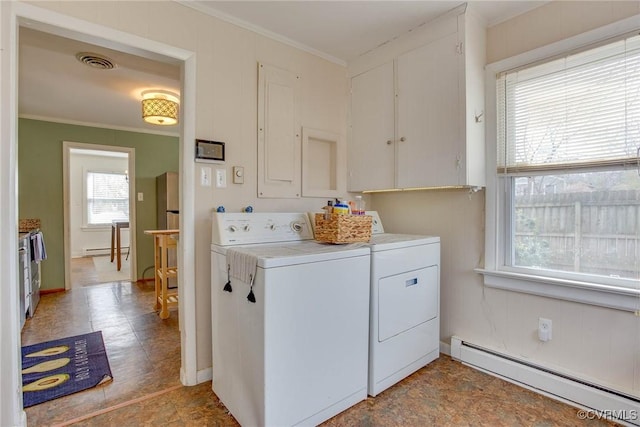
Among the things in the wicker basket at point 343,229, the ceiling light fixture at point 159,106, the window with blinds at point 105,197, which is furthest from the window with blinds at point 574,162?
the window with blinds at point 105,197

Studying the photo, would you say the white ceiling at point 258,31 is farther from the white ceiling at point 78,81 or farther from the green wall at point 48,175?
the green wall at point 48,175

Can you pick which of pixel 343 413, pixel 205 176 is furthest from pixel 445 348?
pixel 205 176

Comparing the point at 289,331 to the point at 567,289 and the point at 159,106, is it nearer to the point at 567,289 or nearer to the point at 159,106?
the point at 567,289

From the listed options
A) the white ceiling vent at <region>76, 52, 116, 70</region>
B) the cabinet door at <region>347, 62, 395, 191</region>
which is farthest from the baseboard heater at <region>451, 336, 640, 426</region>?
the white ceiling vent at <region>76, 52, 116, 70</region>

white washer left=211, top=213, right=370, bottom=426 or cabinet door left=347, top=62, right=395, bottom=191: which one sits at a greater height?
cabinet door left=347, top=62, right=395, bottom=191

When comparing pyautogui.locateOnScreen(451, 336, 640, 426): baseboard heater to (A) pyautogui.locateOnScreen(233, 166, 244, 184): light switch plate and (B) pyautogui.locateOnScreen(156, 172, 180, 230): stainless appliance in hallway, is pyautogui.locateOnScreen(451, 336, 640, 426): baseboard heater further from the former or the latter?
Answer: (B) pyautogui.locateOnScreen(156, 172, 180, 230): stainless appliance in hallway

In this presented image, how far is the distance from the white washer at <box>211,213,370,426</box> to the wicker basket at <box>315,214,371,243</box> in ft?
0.29

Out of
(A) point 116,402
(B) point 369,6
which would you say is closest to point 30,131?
(A) point 116,402

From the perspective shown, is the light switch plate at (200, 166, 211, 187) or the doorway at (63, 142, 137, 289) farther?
the doorway at (63, 142, 137, 289)

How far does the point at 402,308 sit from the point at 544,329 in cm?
84

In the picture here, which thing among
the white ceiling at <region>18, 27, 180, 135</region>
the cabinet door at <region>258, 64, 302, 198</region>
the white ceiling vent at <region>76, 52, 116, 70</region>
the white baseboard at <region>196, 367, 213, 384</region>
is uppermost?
the white ceiling at <region>18, 27, 180, 135</region>

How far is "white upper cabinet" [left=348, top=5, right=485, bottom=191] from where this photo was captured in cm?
195

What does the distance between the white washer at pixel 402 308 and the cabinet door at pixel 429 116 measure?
18.9 inches

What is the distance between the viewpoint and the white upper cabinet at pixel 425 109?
6.40ft
